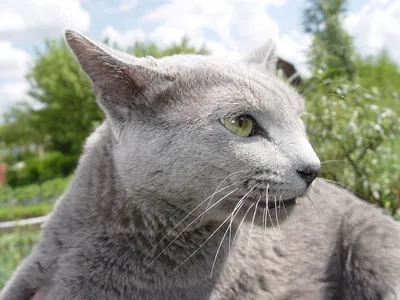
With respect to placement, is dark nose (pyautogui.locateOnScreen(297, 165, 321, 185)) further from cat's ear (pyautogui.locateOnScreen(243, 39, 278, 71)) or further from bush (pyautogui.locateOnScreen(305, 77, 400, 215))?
bush (pyautogui.locateOnScreen(305, 77, 400, 215))

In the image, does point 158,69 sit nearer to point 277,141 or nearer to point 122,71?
point 122,71

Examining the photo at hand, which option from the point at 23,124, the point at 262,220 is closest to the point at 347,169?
the point at 262,220

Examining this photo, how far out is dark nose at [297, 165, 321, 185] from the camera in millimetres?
1538

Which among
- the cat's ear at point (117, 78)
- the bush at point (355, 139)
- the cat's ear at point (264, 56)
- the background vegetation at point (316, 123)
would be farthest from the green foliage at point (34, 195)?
the cat's ear at point (117, 78)

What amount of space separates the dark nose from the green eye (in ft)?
0.76

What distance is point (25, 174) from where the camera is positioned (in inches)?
974

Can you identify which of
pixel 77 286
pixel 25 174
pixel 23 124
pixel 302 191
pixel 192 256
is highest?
pixel 302 191

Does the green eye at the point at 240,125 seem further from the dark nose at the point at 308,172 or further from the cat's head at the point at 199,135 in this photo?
the dark nose at the point at 308,172

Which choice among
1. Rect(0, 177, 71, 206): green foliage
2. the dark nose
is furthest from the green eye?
Rect(0, 177, 71, 206): green foliage

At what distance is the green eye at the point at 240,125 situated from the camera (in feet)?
5.33

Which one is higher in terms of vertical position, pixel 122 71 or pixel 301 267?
pixel 122 71

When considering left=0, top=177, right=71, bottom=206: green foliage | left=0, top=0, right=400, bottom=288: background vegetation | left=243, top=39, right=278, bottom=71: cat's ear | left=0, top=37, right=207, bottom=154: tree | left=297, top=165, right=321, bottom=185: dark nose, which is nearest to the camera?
left=297, top=165, right=321, bottom=185: dark nose

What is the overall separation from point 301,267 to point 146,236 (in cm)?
76

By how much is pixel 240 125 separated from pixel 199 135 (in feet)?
0.50
